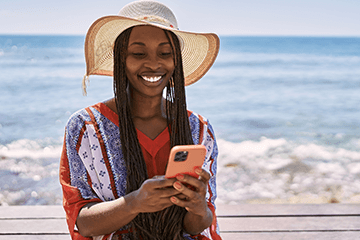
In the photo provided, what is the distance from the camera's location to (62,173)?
148 centimetres

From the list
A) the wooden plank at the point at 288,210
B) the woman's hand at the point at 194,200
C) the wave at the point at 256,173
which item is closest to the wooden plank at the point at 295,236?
the wooden plank at the point at 288,210

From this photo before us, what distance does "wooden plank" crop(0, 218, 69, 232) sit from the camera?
2145 mm

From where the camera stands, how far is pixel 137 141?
155 cm

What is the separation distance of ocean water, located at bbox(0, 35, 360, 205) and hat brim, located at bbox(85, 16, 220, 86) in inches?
94.2

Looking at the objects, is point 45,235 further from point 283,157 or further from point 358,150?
point 358,150

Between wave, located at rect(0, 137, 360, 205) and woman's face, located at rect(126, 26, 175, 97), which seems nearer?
woman's face, located at rect(126, 26, 175, 97)

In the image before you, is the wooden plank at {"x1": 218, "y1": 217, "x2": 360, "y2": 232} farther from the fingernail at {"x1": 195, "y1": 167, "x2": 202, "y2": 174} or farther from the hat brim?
the fingernail at {"x1": 195, "y1": 167, "x2": 202, "y2": 174}

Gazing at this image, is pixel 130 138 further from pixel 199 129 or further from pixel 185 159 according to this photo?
pixel 185 159

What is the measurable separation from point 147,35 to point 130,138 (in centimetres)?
40

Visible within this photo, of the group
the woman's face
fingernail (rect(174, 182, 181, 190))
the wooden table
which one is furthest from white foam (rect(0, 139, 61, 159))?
fingernail (rect(174, 182, 181, 190))

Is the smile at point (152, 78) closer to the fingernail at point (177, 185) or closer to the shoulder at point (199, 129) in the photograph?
the shoulder at point (199, 129)

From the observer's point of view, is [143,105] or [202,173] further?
[143,105]

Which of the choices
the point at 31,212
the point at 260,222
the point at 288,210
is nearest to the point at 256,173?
the point at 288,210

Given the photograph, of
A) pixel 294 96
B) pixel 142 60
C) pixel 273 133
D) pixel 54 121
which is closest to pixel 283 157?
pixel 273 133
